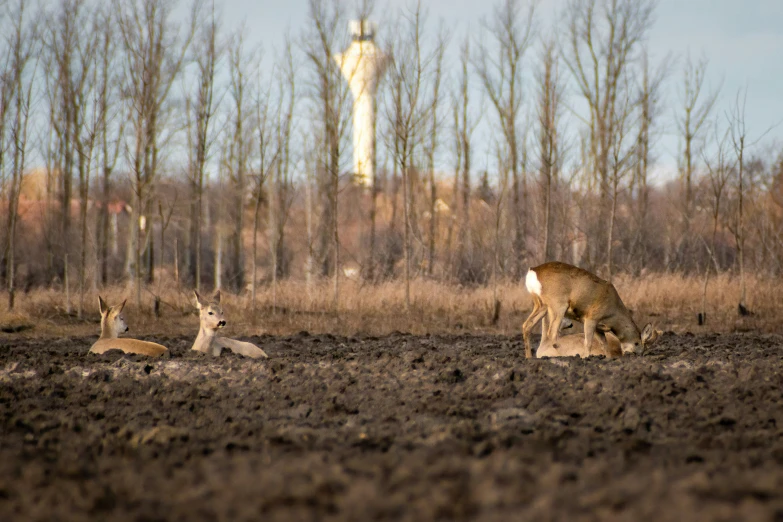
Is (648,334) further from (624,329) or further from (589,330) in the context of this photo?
(589,330)

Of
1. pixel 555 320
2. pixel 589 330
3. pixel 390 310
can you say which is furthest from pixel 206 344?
pixel 390 310

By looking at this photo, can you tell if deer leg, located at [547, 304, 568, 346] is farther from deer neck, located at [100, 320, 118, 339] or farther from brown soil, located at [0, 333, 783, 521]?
deer neck, located at [100, 320, 118, 339]

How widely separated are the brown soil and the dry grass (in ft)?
22.0

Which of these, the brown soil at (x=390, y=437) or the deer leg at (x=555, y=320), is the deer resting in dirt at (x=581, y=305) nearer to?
the deer leg at (x=555, y=320)

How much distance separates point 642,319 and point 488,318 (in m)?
3.70

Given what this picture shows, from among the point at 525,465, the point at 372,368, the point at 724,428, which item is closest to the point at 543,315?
the point at 372,368

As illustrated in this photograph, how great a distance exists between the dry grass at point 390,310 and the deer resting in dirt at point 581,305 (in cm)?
609

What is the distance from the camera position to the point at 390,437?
5.98 m

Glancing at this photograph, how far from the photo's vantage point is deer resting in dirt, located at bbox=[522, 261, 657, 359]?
12086 mm

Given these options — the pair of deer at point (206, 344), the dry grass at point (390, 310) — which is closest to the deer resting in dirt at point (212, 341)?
the pair of deer at point (206, 344)

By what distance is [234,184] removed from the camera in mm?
40938

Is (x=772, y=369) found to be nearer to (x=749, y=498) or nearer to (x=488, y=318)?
(x=749, y=498)

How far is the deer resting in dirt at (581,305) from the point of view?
12.1 meters

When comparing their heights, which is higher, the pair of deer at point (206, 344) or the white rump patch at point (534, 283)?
the white rump patch at point (534, 283)
